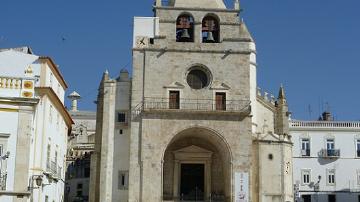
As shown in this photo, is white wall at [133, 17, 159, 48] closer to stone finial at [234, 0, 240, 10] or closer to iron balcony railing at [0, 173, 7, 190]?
stone finial at [234, 0, 240, 10]

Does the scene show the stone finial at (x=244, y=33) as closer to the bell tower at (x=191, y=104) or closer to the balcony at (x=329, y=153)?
the bell tower at (x=191, y=104)

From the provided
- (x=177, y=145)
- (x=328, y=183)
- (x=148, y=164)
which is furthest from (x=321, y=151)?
(x=148, y=164)

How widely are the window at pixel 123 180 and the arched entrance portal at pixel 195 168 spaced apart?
265cm

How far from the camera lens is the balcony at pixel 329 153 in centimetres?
5045

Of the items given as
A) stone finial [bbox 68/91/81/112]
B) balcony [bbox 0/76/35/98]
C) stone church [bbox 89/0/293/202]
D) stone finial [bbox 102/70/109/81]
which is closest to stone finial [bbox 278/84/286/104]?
stone church [bbox 89/0/293/202]

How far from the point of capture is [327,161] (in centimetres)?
5056

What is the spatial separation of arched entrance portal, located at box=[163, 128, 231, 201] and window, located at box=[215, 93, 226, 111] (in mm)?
1971

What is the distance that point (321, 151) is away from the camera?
50.8 m

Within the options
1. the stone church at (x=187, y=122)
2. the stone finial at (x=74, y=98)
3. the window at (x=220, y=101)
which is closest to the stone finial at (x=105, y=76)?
the stone church at (x=187, y=122)

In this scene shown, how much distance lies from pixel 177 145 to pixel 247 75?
6732 mm

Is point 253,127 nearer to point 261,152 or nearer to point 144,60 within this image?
point 261,152

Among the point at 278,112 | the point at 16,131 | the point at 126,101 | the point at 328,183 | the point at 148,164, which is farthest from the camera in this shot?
the point at 328,183

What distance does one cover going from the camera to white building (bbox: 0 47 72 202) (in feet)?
80.9

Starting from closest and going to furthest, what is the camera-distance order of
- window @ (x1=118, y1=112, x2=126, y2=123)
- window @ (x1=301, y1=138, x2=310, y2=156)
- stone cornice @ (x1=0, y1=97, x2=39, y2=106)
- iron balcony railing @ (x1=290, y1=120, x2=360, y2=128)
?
stone cornice @ (x1=0, y1=97, x2=39, y2=106)
window @ (x1=118, y1=112, x2=126, y2=123)
window @ (x1=301, y1=138, x2=310, y2=156)
iron balcony railing @ (x1=290, y1=120, x2=360, y2=128)
